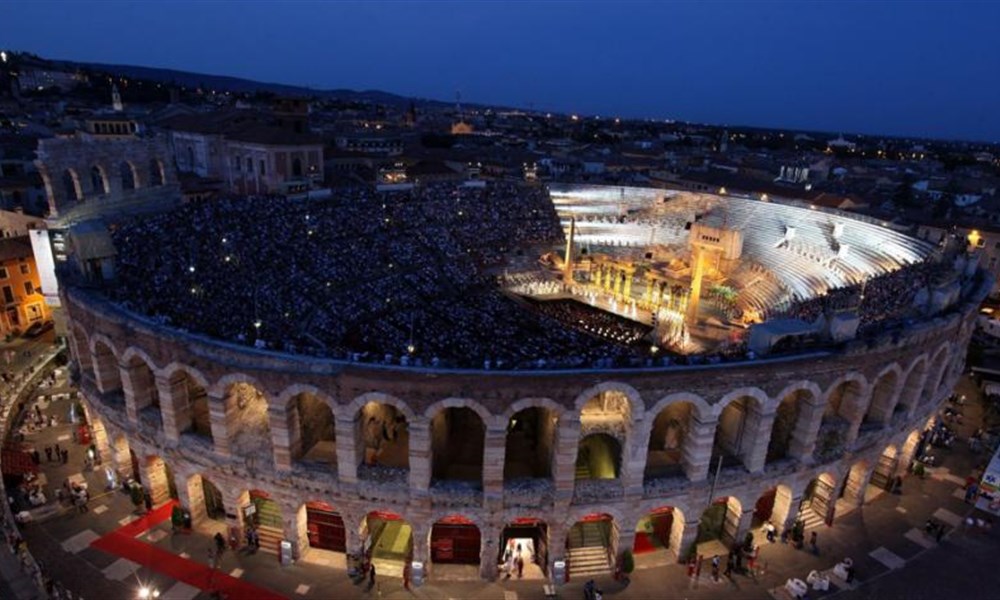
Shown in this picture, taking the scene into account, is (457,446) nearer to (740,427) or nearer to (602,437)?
(602,437)

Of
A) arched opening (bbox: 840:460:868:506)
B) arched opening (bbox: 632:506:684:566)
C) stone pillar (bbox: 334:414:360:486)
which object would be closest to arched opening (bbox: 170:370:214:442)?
stone pillar (bbox: 334:414:360:486)

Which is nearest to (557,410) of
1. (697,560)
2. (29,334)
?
(697,560)

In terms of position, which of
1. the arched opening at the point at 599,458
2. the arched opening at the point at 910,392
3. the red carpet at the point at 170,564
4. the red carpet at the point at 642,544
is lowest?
the red carpet at the point at 170,564

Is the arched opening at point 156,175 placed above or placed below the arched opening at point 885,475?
above

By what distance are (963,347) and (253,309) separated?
4272 cm

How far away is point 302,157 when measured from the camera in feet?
206

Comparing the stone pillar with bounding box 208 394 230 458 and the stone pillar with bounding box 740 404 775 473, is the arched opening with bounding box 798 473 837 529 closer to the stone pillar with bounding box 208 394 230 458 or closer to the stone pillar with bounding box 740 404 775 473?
the stone pillar with bounding box 740 404 775 473

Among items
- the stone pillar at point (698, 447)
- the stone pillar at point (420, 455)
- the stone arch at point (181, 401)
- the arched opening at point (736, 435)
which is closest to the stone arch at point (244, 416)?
the stone arch at point (181, 401)

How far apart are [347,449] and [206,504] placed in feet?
32.9

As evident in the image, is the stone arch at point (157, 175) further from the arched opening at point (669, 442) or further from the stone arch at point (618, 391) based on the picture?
the arched opening at point (669, 442)

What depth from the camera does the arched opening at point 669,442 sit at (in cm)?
2683

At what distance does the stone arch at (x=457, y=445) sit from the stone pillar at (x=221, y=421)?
340 inches

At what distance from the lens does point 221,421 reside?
1003 inches

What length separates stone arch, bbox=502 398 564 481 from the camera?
27578mm
